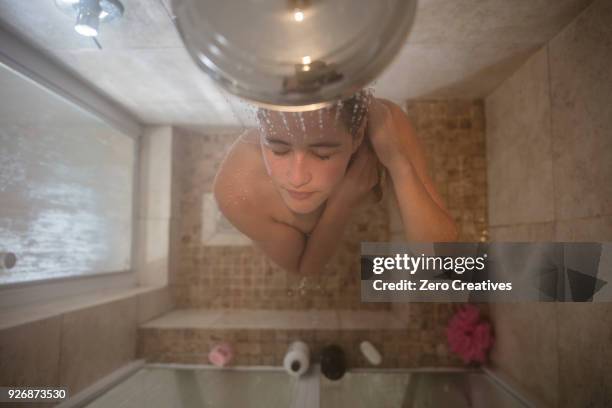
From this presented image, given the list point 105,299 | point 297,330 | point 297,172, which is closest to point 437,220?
point 297,172

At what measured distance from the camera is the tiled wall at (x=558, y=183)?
0.53 metres

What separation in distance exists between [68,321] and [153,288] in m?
0.25

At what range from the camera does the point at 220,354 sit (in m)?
0.86

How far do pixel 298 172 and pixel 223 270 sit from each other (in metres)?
0.40

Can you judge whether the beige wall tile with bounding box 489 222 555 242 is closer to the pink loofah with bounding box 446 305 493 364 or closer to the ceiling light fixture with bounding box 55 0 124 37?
the pink loofah with bounding box 446 305 493 364

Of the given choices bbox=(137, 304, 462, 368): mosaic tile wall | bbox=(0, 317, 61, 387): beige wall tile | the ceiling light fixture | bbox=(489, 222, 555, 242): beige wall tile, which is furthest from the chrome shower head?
bbox=(0, 317, 61, 387): beige wall tile

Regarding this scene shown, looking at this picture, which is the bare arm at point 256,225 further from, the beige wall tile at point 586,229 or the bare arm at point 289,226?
the beige wall tile at point 586,229

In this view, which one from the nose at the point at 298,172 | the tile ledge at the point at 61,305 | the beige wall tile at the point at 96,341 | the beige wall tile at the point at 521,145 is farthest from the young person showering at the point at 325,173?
the beige wall tile at the point at 96,341

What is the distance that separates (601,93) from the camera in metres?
0.53

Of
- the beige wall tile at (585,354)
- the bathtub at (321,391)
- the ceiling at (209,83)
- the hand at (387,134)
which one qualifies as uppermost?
the ceiling at (209,83)

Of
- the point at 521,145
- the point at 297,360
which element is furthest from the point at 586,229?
the point at 297,360

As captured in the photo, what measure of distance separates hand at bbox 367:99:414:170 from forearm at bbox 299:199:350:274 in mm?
136

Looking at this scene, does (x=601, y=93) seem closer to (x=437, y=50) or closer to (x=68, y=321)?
(x=437, y=50)

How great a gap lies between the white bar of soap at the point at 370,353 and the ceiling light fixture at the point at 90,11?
86 centimetres
